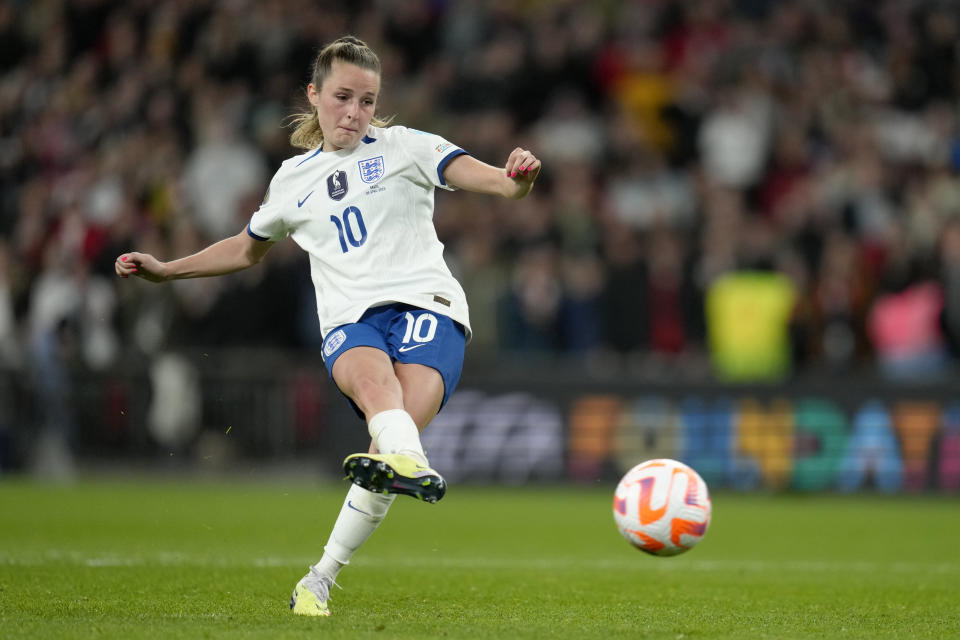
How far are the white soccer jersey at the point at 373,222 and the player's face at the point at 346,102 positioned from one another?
11 centimetres

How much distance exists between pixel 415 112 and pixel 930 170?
239 inches

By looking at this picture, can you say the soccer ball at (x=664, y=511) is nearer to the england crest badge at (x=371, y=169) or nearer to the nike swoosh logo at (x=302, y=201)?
the england crest badge at (x=371, y=169)

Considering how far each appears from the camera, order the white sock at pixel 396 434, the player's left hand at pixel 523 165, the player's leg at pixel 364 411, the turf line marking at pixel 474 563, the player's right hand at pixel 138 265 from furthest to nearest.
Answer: the turf line marking at pixel 474 563
the player's right hand at pixel 138 265
the player's leg at pixel 364 411
the player's left hand at pixel 523 165
the white sock at pixel 396 434

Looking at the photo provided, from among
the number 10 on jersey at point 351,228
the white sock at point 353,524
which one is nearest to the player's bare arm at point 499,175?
the number 10 on jersey at point 351,228

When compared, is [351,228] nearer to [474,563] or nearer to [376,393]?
[376,393]

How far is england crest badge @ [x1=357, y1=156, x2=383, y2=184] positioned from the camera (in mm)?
6102

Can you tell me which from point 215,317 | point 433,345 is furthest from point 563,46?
point 433,345

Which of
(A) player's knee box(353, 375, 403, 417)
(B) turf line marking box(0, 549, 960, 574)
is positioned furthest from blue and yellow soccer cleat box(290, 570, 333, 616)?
(B) turf line marking box(0, 549, 960, 574)

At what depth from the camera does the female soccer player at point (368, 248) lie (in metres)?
5.92

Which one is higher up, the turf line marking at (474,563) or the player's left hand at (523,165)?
the player's left hand at (523,165)

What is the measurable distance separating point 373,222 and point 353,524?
50.3 inches

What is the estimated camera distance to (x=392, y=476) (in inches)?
203

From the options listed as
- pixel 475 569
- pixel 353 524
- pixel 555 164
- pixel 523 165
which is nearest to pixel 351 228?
pixel 523 165

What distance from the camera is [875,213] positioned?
16.1 meters
